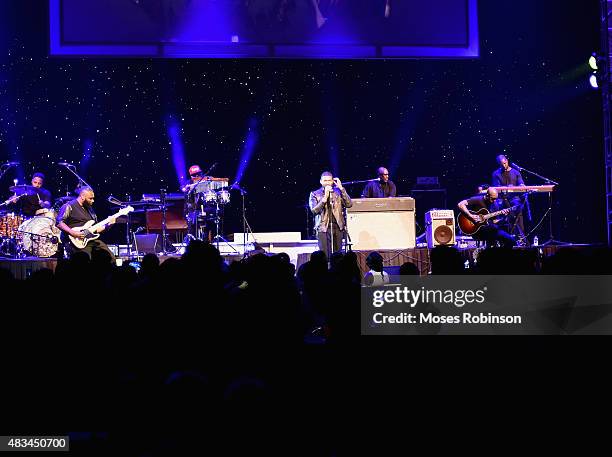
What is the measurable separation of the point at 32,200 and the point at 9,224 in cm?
52

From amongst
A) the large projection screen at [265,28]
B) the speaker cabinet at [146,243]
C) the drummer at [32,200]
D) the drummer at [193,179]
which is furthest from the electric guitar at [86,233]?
the large projection screen at [265,28]

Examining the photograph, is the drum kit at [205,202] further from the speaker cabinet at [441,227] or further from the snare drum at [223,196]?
the speaker cabinet at [441,227]

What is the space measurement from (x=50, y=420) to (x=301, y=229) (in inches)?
426

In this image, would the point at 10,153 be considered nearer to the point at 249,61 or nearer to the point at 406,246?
the point at 249,61

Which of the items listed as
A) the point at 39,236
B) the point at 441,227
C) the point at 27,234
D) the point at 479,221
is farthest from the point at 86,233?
the point at 479,221

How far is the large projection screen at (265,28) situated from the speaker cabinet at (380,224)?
263 centimetres

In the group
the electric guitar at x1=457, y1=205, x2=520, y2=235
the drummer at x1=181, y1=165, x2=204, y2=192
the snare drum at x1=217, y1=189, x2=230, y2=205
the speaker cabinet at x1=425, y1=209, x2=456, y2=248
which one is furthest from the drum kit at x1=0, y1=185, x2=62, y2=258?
the electric guitar at x1=457, y1=205, x2=520, y2=235

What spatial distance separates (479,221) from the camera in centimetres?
1084

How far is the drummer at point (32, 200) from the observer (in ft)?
35.8

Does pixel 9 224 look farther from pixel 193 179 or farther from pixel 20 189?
pixel 193 179

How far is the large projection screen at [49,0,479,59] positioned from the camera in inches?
435

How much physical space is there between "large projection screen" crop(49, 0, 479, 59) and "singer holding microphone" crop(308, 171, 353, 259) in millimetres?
2543

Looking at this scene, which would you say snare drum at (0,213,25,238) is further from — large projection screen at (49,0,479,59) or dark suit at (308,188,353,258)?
dark suit at (308,188,353,258)

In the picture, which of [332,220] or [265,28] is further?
[265,28]
